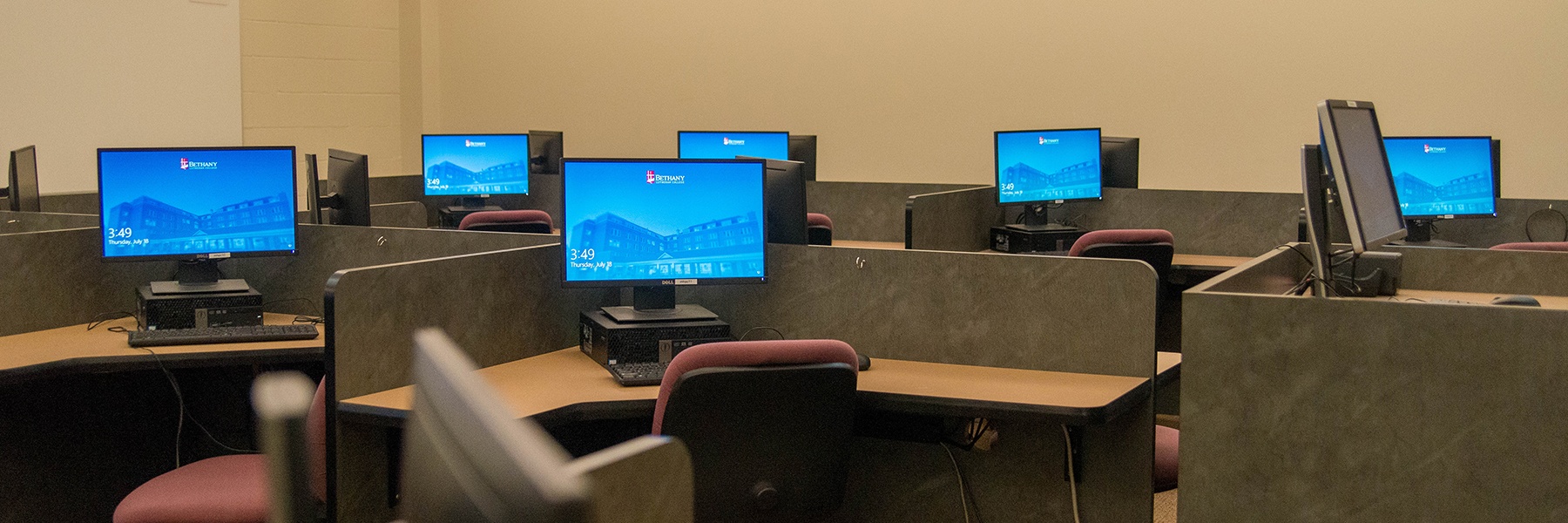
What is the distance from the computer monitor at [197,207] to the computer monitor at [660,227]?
89 centimetres

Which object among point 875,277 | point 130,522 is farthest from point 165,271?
point 875,277

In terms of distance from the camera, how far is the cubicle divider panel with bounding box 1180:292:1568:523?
176cm

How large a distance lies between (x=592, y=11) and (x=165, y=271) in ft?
16.4

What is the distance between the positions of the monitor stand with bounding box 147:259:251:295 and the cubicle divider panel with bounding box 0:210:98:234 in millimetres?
365

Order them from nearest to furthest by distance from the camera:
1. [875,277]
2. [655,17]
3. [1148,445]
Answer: [1148,445] → [875,277] → [655,17]

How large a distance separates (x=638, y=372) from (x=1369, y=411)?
130cm

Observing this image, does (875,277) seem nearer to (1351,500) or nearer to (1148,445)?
(1148,445)

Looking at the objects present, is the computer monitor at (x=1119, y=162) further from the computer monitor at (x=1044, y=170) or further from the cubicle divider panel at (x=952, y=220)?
the cubicle divider panel at (x=952, y=220)

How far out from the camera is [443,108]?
27.7 ft

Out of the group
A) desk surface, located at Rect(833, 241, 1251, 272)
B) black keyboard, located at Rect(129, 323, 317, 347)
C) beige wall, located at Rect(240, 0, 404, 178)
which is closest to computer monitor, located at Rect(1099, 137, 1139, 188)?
desk surface, located at Rect(833, 241, 1251, 272)

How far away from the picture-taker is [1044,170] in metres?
5.02

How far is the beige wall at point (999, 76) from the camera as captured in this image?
5.79m

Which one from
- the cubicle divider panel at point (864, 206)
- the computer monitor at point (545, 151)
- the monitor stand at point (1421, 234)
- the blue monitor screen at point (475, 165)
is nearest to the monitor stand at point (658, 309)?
the cubicle divider panel at point (864, 206)

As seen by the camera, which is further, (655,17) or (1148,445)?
(655,17)
